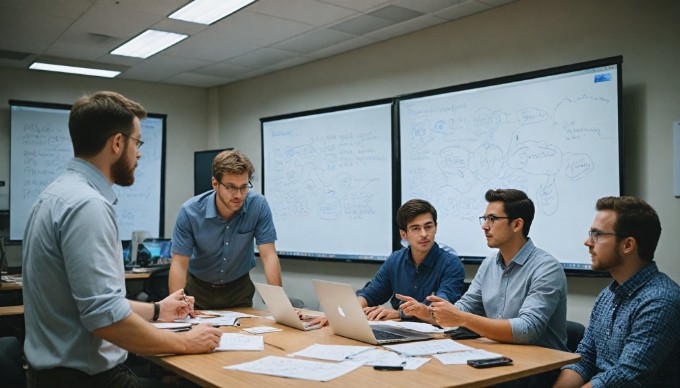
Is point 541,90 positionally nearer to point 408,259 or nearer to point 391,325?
point 408,259

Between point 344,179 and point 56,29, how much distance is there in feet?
8.83

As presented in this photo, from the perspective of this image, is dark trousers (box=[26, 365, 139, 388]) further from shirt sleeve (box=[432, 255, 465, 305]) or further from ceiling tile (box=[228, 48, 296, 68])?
ceiling tile (box=[228, 48, 296, 68])

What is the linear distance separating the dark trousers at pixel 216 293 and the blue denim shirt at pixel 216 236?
0.03m

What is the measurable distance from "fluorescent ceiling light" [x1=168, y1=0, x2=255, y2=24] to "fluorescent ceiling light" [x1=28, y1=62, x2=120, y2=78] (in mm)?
2192

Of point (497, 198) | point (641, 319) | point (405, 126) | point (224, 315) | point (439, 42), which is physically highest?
point (439, 42)

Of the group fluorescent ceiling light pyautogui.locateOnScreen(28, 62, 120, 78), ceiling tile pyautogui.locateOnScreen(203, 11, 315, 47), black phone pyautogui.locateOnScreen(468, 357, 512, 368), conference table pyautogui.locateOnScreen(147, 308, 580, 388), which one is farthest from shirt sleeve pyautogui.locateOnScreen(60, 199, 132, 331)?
fluorescent ceiling light pyautogui.locateOnScreen(28, 62, 120, 78)

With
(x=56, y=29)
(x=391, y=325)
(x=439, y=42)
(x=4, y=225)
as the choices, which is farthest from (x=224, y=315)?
(x=4, y=225)

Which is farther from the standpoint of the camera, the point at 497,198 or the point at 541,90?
the point at 541,90

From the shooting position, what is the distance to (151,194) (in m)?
7.22

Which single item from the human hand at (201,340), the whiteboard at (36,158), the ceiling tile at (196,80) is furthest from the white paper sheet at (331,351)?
the ceiling tile at (196,80)

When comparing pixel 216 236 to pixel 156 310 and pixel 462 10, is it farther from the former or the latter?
pixel 462 10

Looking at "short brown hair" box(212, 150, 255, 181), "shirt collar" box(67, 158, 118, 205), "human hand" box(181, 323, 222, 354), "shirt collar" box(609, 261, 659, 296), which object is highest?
"short brown hair" box(212, 150, 255, 181)

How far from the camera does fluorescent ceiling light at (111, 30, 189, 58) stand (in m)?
5.27

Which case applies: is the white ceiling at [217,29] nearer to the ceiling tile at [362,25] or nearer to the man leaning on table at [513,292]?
the ceiling tile at [362,25]
